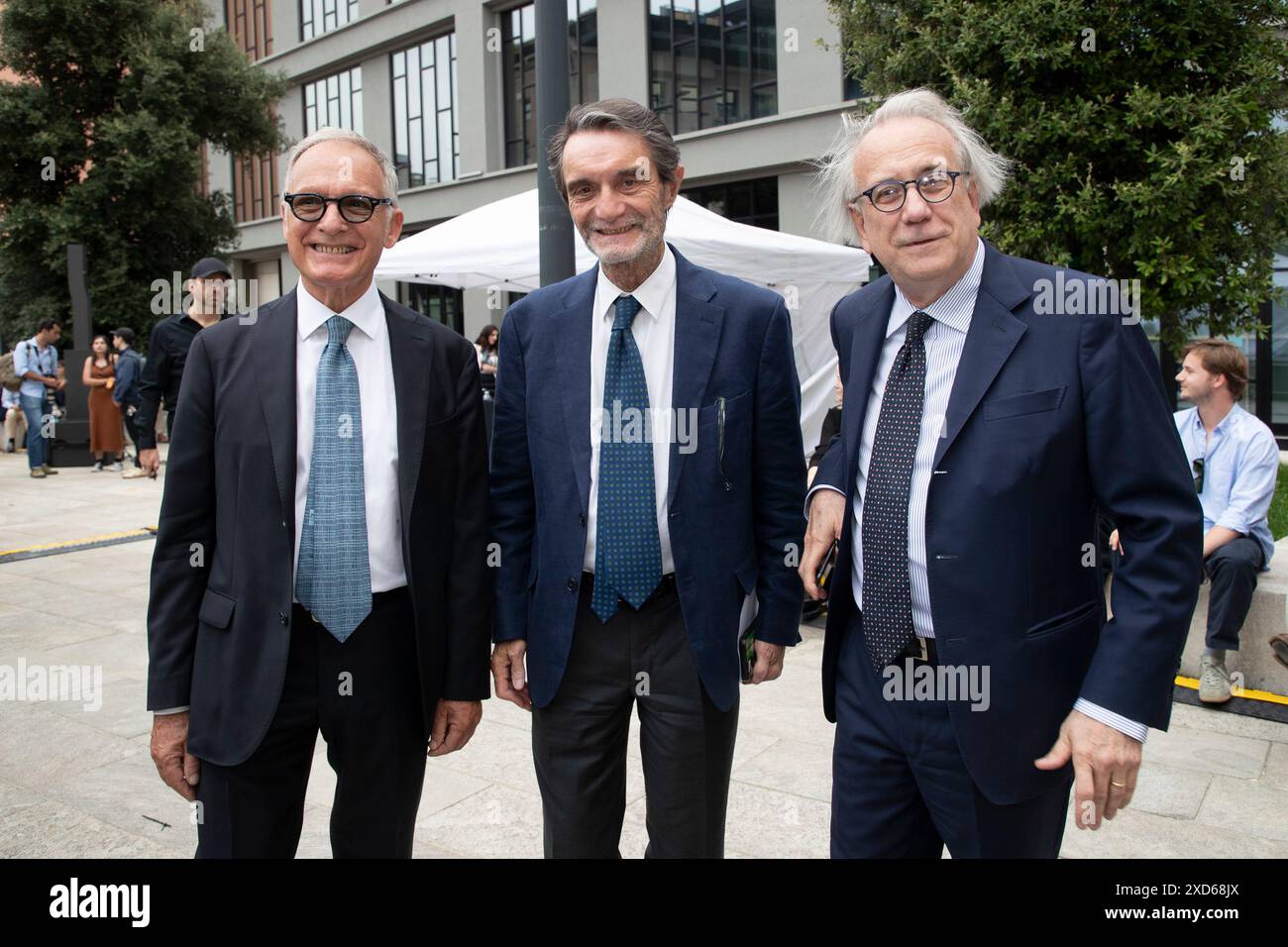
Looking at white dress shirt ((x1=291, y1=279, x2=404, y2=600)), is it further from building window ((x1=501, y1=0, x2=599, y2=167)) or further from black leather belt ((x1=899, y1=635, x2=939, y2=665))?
building window ((x1=501, y1=0, x2=599, y2=167))

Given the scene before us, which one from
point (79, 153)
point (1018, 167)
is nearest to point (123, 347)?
point (79, 153)

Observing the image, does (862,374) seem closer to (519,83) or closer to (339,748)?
(339,748)

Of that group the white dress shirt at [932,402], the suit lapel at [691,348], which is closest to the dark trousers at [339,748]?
the suit lapel at [691,348]

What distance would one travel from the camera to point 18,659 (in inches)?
217

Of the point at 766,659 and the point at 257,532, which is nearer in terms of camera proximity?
the point at 257,532

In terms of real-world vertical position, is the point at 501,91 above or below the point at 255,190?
above

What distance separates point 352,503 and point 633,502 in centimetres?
64

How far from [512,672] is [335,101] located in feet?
93.7

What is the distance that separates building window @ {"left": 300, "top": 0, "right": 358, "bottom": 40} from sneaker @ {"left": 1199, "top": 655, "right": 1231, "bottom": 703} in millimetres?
27517

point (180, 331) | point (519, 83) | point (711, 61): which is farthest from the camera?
point (519, 83)

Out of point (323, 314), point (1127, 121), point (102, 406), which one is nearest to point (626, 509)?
point (323, 314)

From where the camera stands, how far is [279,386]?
220 cm

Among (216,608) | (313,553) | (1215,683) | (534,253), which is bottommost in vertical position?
(1215,683)
